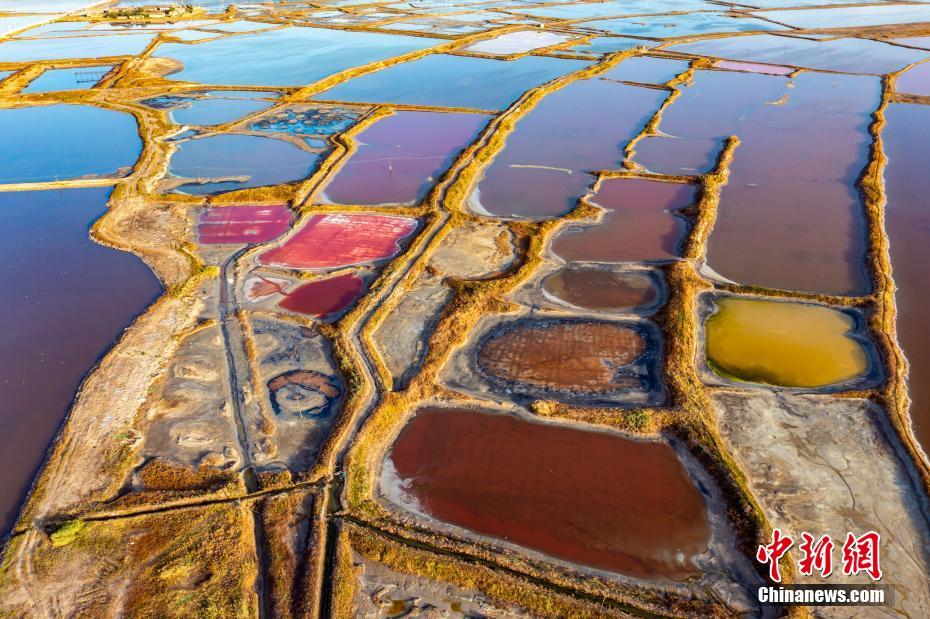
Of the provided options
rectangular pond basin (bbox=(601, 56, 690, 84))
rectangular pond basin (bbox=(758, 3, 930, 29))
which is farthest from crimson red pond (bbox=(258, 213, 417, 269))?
rectangular pond basin (bbox=(758, 3, 930, 29))

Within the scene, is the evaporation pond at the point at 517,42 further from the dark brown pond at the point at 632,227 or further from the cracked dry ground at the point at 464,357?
the dark brown pond at the point at 632,227


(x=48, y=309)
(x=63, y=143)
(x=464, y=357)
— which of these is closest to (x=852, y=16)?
(x=464, y=357)

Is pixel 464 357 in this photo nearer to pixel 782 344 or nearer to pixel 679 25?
pixel 782 344

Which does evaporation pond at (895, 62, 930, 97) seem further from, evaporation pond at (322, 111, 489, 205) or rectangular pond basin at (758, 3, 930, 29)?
evaporation pond at (322, 111, 489, 205)

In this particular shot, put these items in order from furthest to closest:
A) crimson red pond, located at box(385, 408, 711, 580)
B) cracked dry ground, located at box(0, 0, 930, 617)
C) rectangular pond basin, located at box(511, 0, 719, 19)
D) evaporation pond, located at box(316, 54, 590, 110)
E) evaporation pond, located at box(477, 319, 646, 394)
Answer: rectangular pond basin, located at box(511, 0, 719, 19) → evaporation pond, located at box(316, 54, 590, 110) → evaporation pond, located at box(477, 319, 646, 394) → crimson red pond, located at box(385, 408, 711, 580) → cracked dry ground, located at box(0, 0, 930, 617)

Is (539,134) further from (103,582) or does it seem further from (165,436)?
(103,582)

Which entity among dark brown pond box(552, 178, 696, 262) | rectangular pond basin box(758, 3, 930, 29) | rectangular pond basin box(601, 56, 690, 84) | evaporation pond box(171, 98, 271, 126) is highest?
rectangular pond basin box(758, 3, 930, 29)
